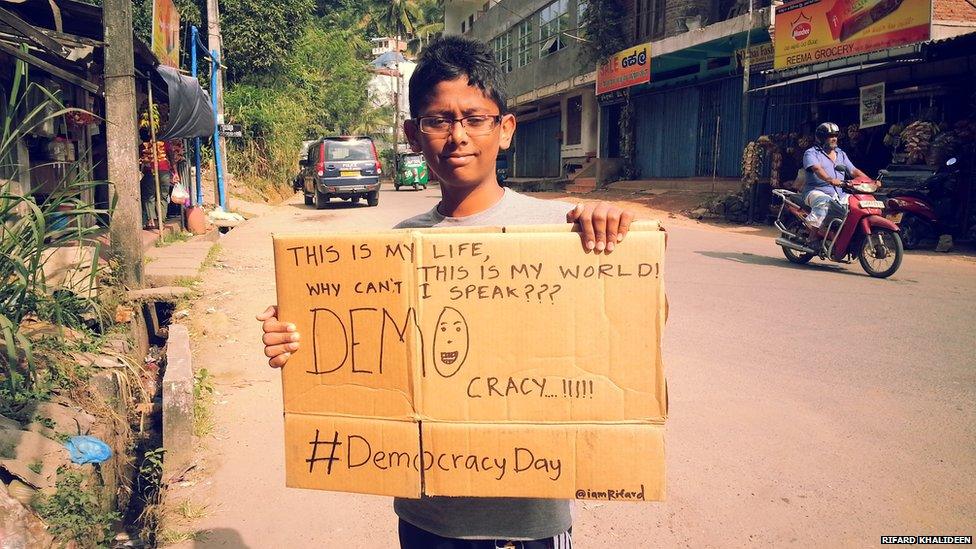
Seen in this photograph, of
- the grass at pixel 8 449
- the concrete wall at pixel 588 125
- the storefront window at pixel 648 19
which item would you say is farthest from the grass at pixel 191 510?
the concrete wall at pixel 588 125

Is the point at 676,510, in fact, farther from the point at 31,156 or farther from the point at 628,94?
the point at 628,94

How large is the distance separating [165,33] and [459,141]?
35.0 feet

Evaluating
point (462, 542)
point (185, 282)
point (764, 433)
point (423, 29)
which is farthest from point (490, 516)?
point (423, 29)

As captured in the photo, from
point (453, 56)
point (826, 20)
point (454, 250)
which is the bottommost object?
point (454, 250)

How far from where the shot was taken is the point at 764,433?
3.20 meters

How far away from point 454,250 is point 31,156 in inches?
362

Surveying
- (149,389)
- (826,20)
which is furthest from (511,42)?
(149,389)

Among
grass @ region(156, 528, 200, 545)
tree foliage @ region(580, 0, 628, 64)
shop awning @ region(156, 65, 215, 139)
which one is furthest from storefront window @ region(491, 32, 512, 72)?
grass @ region(156, 528, 200, 545)

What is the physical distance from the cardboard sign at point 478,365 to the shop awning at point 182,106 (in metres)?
8.86

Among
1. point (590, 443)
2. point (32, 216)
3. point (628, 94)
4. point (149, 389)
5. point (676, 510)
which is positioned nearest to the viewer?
point (590, 443)

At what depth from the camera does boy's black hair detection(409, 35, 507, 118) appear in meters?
1.51

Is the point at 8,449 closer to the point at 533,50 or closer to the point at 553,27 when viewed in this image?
the point at 553,27

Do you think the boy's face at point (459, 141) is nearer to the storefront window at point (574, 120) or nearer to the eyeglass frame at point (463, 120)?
the eyeglass frame at point (463, 120)

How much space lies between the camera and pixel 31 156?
8398mm
